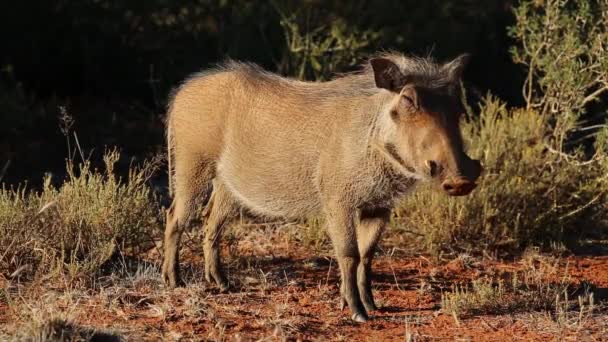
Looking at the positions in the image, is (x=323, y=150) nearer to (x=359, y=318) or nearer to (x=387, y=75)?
(x=387, y=75)

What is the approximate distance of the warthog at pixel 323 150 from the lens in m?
4.74

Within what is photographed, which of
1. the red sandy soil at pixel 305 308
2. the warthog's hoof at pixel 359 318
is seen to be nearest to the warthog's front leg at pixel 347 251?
the warthog's hoof at pixel 359 318

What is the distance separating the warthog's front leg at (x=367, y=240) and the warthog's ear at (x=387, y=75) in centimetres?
74

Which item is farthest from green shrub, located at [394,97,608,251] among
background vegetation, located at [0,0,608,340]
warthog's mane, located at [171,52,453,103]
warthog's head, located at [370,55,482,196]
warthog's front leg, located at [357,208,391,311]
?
warthog's head, located at [370,55,482,196]

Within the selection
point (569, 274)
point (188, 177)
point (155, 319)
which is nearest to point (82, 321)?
point (155, 319)

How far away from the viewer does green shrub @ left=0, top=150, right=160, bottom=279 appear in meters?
5.50

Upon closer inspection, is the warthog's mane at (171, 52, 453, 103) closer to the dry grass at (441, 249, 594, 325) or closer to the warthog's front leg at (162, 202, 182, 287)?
the warthog's front leg at (162, 202, 182, 287)

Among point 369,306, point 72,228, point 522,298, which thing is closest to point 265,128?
point 369,306

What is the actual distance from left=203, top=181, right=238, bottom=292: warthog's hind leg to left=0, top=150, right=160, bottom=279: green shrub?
42cm

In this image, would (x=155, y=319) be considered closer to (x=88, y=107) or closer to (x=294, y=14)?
(x=294, y=14)

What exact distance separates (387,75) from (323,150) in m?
0.61

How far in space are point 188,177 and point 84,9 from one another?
188 inches

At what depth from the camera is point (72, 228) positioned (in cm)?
577

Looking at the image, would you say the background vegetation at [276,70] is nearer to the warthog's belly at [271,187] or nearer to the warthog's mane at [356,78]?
the warthog's belly at [271,187]
